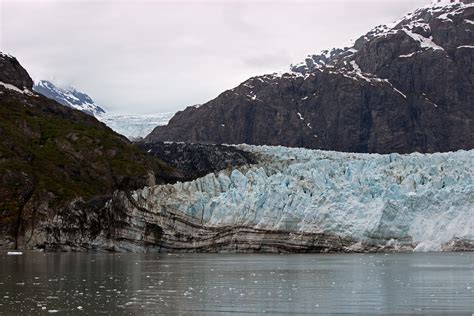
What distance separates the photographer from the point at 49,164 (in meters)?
86.2

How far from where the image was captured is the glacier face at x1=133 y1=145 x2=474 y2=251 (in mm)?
42188

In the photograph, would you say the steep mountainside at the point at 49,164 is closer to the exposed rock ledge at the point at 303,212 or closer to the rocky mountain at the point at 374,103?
the exposed rock ledge at the point at 303,212

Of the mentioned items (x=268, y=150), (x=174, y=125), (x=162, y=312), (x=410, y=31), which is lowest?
(x=162, y=312)

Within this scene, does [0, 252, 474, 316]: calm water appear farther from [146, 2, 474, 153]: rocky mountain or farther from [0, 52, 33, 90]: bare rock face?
[146, 2, 474, 153]: rocky mountain

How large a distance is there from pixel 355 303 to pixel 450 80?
478ft

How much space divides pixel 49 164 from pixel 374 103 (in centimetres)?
8605

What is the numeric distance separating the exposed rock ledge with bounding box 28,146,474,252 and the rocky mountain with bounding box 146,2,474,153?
106 meters

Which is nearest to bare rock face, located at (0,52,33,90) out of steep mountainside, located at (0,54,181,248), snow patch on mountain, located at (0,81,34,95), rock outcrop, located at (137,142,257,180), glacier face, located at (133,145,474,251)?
snow patch on mountain, located at (0,81,34,95)

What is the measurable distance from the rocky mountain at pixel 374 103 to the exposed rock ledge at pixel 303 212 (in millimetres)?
106290

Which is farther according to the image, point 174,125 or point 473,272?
point 174,125

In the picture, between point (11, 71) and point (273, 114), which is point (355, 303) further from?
point (273, 114)

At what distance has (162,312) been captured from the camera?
18750 millimetres

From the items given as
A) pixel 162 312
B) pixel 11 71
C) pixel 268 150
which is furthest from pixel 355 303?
pixel 11 71

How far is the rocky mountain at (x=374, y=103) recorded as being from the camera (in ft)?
511
